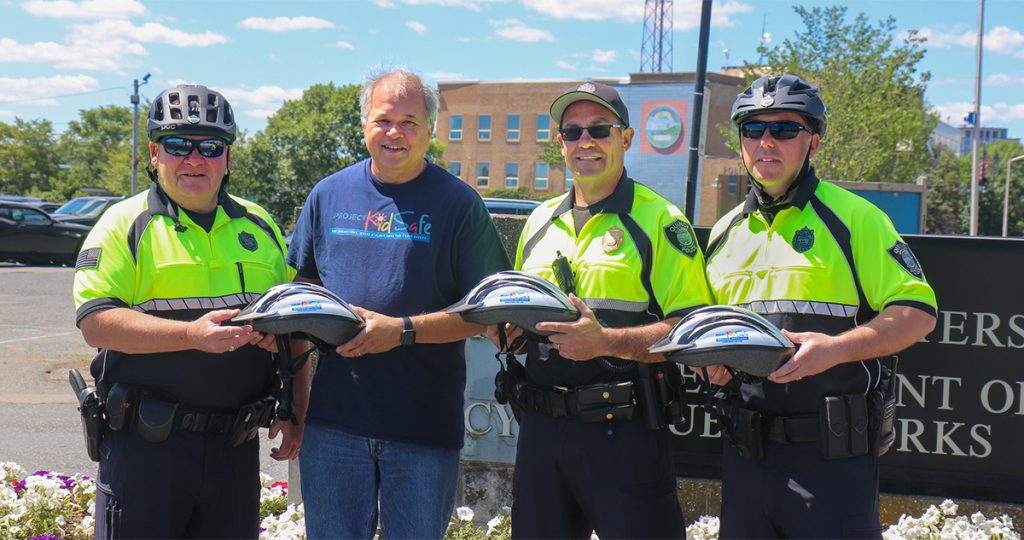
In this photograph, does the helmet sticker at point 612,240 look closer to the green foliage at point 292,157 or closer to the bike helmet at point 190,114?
the bike helmet at point 190,114

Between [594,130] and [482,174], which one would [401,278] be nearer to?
[594,130]

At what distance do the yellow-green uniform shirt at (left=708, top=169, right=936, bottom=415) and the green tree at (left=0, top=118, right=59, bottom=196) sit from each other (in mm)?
73415

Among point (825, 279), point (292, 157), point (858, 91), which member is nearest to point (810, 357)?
point (825, 279)

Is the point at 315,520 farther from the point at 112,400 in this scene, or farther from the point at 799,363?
the point at 799,363

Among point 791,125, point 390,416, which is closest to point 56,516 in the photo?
point 390,416

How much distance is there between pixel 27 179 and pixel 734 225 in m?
78.2

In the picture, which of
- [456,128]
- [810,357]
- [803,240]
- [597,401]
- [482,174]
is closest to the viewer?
[810,357]

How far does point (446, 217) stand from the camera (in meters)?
3.54

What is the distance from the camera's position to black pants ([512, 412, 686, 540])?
3393 millimetres

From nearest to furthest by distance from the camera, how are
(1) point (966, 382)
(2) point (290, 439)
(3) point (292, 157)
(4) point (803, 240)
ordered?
1. (4) point (803, 240)
2. (2) point (290, 439)
3. (1) point (966, 382)
4. (3) point (292, 157)

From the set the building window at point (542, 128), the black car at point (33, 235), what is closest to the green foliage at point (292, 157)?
the building window at point (542, 128)

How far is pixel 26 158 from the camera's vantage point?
69.3 m

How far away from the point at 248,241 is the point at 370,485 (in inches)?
41.9

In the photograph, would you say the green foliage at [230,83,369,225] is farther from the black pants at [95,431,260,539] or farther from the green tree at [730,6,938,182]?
the black pants at [95,431,260,539]
